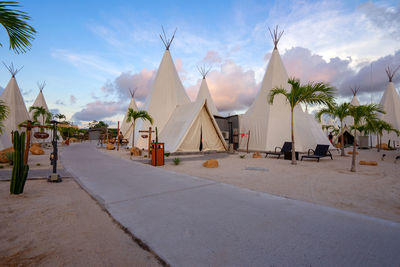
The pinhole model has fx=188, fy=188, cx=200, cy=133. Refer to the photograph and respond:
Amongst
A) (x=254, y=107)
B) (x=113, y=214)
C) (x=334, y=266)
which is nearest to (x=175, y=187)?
(x=113, y=214)

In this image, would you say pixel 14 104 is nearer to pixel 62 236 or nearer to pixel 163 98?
pixel 163 98

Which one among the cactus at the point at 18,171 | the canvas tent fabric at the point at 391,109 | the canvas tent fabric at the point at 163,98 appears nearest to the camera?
the cactus at the point at 18,171

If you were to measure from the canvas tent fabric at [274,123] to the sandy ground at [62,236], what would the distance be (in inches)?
608

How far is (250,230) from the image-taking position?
8.26 ft

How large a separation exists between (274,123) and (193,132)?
7.75 m

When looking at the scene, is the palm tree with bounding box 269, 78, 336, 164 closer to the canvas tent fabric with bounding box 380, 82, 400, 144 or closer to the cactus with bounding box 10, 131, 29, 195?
the cactus with bounding box 10, 131, 29, 195

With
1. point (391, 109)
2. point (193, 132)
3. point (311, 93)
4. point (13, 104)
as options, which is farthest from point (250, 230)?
point (391, 109)

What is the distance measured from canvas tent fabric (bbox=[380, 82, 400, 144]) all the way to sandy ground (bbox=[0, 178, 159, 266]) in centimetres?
3696

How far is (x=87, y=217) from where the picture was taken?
309 cm

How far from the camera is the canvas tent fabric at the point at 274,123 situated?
17.0 meters

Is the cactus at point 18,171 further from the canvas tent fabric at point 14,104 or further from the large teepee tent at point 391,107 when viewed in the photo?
the large teepee tent at point 391,107

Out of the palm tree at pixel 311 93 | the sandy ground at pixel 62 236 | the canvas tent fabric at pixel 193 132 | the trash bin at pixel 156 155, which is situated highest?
the palm tree at pixel 311 93

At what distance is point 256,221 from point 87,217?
2708mm

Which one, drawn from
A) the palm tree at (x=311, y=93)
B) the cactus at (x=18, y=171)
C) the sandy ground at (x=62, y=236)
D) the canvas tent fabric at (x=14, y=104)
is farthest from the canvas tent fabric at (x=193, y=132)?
the canvas tent fabric at (x=14, y=104)
